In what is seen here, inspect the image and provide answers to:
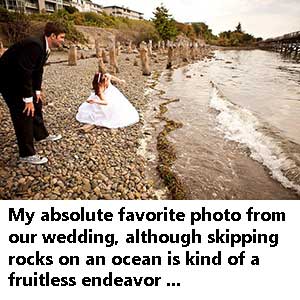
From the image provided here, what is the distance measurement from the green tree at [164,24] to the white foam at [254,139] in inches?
1005

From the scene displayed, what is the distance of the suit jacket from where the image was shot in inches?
97.3

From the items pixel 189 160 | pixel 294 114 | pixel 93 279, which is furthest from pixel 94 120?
pixel 294 114

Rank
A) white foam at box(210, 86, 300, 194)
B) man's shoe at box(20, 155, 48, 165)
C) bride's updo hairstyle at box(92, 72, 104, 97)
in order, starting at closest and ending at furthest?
man's shoe at box(20, 155, 48, 165) → white foam at box(210, 86, 300, 194) → bride's updo hairstyle at box(92, 72, 104, 97)

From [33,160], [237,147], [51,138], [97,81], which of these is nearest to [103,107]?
[97,81]

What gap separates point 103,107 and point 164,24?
29.7 metres

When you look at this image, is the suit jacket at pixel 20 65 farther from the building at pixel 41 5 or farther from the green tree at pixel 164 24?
the green tree at pixel 164 24

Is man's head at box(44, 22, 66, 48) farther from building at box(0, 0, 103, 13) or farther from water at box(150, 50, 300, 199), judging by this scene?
building at box(0, 0, 103, 13)

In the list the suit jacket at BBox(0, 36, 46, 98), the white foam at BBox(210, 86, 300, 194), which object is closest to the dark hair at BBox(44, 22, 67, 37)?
the suit jacket at BBox(0, 36, 46, 98)

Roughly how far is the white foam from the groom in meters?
3.14

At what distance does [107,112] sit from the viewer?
4520 mm

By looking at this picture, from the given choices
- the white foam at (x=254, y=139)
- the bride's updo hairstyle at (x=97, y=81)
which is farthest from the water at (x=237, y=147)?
the bride's updo hairstyle at (x=97, y=81)

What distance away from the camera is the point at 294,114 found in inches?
269

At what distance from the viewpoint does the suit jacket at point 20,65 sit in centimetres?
247

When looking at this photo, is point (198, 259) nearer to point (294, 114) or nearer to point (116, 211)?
point (116, 211)
